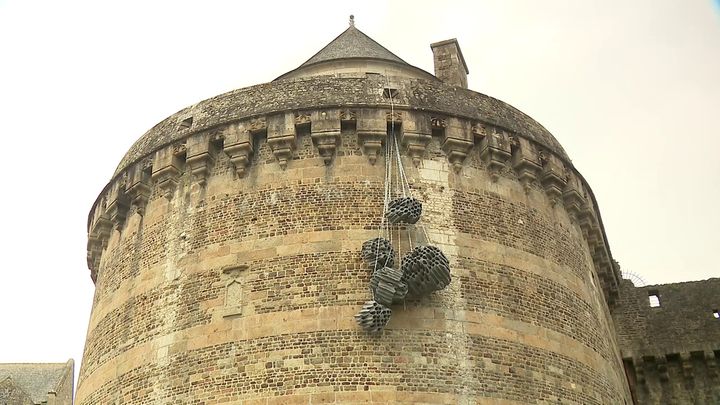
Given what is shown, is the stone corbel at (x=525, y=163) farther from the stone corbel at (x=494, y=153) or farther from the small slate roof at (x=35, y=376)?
the small slate roof at (x=35, y=376)

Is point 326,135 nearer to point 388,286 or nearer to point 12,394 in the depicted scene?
point 388,286

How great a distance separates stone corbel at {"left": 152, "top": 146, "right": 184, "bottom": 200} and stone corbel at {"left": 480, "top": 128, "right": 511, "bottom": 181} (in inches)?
219

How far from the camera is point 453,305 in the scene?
37.7ft

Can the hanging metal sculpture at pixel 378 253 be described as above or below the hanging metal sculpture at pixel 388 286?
above

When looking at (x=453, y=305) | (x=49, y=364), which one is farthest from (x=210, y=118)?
(x=49, y=364)

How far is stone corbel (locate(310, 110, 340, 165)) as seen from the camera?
1259cm

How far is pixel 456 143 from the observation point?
12938mm

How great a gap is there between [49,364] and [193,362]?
77.7 ft

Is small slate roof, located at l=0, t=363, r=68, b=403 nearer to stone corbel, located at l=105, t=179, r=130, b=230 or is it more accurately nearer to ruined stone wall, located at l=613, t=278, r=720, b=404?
stone corbel, located at l=105, t=179, r=130, b=230

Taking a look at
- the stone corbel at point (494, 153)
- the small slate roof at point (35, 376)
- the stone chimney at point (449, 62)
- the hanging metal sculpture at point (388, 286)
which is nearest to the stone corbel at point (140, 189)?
the hanging metal sculpture at point (388, 286)

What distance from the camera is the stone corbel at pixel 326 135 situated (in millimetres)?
12594

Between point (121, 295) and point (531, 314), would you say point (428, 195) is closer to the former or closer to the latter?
point (531, 314)

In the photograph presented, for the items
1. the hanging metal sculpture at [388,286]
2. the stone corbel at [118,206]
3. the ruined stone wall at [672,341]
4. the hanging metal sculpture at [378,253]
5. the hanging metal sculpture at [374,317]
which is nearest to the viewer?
the hanging metal sculpture at [374,317]

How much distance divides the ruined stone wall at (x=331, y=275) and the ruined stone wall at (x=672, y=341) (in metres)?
3.87
